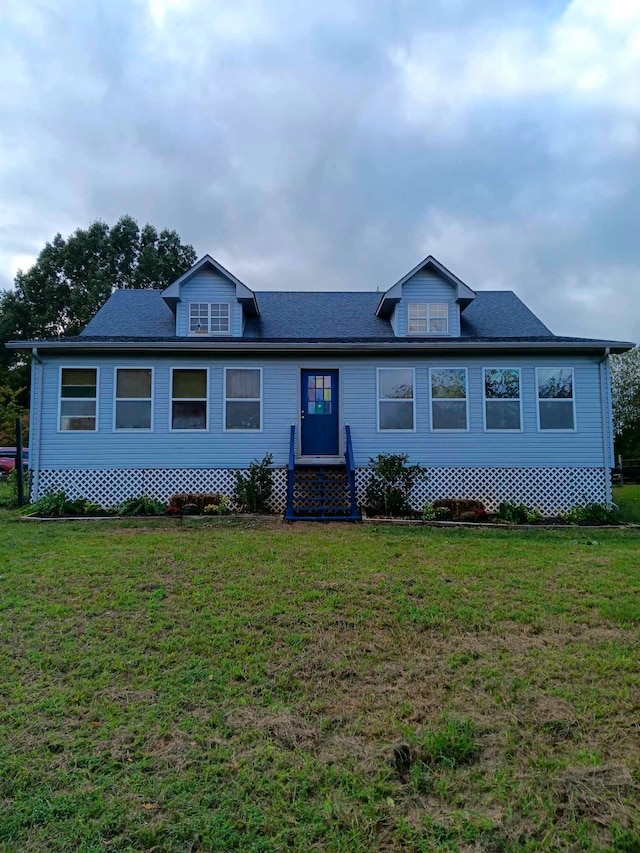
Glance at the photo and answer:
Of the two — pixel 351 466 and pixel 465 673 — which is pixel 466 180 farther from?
pixel 465 673

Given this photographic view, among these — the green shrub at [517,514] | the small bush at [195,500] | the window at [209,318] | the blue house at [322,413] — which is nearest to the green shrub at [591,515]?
the green shrub at [517,514]

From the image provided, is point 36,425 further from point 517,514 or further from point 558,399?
point 558,399

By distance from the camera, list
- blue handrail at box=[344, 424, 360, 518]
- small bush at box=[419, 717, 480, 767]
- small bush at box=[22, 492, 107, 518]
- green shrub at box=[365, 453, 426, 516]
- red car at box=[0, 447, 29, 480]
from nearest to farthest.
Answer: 1. small bush at box=[419, 717, 480, 767]
2. blue handrail at box=[344, 424, 360, 518]
3. small bush at box=[22, 492, 107, 518]
4. green shrub at box=[365, 453, 426, 516]
5. red car at box=[0, 447, 29, 480]

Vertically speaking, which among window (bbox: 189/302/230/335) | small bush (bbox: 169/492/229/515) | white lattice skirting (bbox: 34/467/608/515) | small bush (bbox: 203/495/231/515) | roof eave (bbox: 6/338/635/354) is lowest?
small bush (bbox: 203/495/231/515)

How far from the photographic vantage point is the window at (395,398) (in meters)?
10.8

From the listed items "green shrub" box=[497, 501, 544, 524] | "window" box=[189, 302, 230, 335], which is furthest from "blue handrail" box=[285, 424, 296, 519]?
"green shrub" box=[497, 501, 544, 524]

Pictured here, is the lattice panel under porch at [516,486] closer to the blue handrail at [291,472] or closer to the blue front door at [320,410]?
the blue front door at [320,410]

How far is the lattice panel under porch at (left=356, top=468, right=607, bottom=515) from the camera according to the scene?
34.1 ft

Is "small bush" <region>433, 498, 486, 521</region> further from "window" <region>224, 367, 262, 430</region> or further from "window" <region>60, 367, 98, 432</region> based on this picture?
"window" <region>60, 367, 98, 432</region>

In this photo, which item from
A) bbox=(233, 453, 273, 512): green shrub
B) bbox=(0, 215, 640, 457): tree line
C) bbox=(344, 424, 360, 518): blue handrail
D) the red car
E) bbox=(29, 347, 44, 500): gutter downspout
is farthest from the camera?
bbox=(0, 215, 640, 457): tree line

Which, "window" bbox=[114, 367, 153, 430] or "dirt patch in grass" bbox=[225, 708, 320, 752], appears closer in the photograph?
"dirt patch in grass" bbox=[225, 708, 320, 752]

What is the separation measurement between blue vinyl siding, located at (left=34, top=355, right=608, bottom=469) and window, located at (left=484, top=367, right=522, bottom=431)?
0.15 m

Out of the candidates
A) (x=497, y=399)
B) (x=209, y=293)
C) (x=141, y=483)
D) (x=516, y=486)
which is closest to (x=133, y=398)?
(x=141, y=483)

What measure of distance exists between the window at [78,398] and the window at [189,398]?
180 cm
